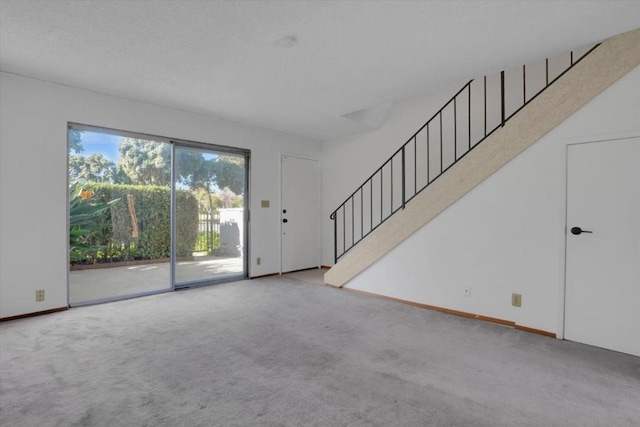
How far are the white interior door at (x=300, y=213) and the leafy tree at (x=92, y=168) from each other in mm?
2660

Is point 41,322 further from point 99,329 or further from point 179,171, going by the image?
point 179,171

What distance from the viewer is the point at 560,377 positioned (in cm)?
234

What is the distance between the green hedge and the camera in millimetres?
4230

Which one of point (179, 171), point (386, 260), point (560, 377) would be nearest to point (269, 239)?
point (179, 171)

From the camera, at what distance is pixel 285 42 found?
277 cm

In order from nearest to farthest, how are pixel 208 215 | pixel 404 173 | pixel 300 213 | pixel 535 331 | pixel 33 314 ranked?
pixel 535 331, pixel 33 314, pixel 404 173, pixel 208 215, pixel 300 213

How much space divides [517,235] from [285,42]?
2.87m

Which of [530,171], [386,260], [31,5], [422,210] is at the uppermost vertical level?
[31,5]

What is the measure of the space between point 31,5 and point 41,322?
9.59 feet

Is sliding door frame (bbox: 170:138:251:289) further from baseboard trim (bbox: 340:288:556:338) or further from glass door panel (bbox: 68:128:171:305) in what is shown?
baseboard trim (bbox: 340:288:556:338)

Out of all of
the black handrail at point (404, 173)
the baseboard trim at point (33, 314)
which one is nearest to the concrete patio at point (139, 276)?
the baseboard trim at point (33, 314)

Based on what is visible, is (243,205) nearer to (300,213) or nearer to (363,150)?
(300,213)

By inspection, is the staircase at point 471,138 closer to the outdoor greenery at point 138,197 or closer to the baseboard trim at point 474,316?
the baseboard trim at point 474,316

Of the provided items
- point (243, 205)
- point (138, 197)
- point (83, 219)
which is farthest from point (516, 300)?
point (83, 219)
